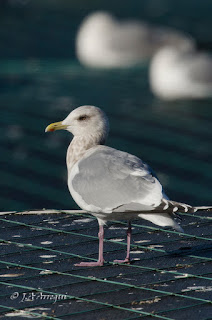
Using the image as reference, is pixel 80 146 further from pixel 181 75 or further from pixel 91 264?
pixel 181 75

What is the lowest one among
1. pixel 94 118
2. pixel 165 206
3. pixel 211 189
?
pixel 211 189

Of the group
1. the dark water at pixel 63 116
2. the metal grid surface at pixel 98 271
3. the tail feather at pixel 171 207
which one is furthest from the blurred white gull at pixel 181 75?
the tail feather at pixel 171 207

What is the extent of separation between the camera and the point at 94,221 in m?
6.97

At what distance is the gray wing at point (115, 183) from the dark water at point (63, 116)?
6444mm

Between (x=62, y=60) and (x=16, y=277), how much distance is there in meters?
18.4

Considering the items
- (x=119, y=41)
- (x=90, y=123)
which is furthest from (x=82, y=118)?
(x=119, y=41)

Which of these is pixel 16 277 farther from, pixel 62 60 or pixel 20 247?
pixel 62 60

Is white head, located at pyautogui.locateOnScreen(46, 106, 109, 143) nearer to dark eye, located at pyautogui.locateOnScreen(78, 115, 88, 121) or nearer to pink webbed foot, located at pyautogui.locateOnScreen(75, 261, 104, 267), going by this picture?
dark eye, located at pyautogui.locateOnScreen(78, 115, 88, 121)

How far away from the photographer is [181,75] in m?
20.2

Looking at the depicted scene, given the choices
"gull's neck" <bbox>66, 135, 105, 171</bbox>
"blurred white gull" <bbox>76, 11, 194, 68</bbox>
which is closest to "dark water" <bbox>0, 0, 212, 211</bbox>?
"blurred white gull" <bbox>76, 11, 194, 68</bbox>

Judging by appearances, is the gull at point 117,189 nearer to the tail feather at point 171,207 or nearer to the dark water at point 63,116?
the tail feather at point 171,207

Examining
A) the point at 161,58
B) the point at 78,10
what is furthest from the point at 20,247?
the point at 78,10

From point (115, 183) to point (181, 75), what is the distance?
48.8 ft

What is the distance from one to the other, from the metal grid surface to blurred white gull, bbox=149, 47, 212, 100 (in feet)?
43.7
